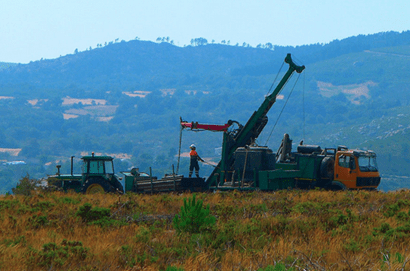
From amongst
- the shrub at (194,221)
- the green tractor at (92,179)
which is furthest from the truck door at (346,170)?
the shrub at (194,221)

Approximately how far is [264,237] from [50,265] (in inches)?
181

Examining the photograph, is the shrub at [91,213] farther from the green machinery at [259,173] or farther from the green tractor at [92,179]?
the green machinery at [259,173]

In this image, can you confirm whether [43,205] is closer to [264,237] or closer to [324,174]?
[264,237]

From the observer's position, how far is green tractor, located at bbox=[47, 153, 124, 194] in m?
24.7

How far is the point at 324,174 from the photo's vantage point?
83.6 feet

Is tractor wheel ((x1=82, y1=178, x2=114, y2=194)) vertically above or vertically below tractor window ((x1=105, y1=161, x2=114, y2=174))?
below

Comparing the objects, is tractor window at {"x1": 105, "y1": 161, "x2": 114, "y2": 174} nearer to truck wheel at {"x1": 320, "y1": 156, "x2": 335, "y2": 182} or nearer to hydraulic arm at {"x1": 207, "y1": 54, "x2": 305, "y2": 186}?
hydraulic arm at {"x1": 207, "y1": 54, "x2": 305, "y2": 186}

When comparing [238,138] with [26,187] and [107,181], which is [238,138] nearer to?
[107,181]

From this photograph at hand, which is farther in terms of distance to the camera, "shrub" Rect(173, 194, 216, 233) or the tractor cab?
the tractor cab

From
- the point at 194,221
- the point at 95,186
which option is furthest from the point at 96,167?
the point at 194,221

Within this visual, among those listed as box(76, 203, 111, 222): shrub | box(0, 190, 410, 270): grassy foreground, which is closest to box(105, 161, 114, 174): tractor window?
box(0, 190, 410, 270): grassy foreground

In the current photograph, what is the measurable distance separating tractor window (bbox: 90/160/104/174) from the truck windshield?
38.2ft

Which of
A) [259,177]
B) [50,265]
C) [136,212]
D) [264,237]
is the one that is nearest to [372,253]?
[264,237]

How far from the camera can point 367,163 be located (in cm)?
2572
